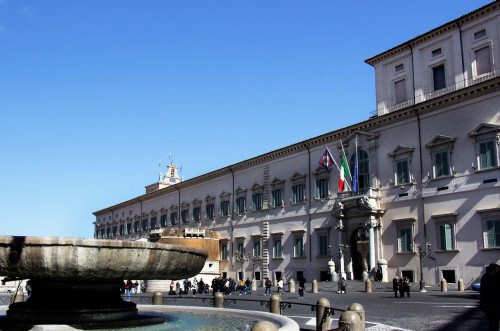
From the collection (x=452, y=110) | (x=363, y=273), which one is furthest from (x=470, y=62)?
(x=363, y=273)

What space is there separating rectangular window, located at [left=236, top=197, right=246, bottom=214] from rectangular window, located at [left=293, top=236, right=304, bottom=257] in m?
7.54

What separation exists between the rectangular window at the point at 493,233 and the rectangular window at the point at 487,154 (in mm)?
2937

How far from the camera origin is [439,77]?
3388 cm

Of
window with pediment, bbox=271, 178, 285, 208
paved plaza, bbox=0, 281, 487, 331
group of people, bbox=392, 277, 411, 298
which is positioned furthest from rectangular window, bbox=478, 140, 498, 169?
window with pediment, bbox=271, 178, 285, 208

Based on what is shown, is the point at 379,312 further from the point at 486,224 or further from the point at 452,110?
the point at 452,110

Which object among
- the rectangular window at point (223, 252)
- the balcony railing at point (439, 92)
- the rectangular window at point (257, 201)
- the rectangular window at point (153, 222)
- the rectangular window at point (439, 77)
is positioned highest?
the rectangular window at point (439, 77)

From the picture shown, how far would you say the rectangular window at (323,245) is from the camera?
37459 mm

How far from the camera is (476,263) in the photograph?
1102 inches

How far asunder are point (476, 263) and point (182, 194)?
34514 mm

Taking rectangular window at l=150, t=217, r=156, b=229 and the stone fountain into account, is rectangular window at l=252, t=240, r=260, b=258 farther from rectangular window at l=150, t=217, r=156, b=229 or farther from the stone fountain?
the stone fountain

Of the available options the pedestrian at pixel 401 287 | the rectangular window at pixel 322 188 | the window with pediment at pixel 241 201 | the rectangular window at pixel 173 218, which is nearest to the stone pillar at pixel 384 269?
the pedestrian at pixel 401 287

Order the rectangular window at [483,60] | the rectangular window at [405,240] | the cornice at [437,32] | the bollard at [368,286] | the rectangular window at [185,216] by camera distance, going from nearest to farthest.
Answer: the bollard at [368,286], the rectangular window at [483,60], the cornice at [437,32], the rectangular window at [405,240], the rectangular window at [185,216]

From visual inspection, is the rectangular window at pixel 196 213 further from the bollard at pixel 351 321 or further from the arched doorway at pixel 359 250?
the bollard at pixel 351 321

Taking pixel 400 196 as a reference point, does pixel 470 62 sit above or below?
above
